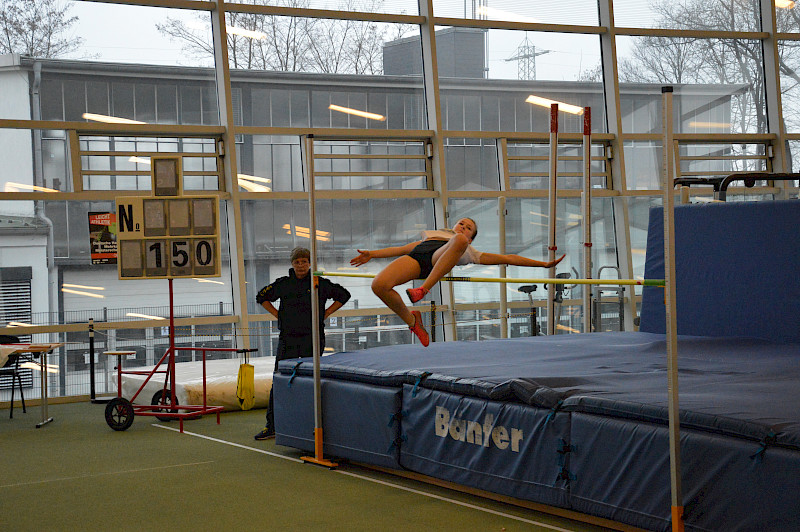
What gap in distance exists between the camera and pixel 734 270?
5582 mm

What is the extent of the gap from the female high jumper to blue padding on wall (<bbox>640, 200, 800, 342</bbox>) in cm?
141

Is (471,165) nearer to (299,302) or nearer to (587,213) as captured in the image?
(587,213)

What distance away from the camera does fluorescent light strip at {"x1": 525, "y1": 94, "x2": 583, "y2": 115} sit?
30.6ft

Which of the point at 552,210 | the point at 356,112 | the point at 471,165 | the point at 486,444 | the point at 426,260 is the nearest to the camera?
the point at 486,444

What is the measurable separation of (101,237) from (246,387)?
7.69 ft

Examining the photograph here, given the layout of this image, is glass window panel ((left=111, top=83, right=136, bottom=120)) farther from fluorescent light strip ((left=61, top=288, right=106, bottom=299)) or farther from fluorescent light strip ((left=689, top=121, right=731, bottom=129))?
fluorescent light strip ((left=689, top=121, right=731, bottom=129))

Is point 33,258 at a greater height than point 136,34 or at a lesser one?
lesser

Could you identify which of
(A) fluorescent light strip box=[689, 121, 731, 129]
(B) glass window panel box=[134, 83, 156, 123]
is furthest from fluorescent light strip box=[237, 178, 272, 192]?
(A) fluorescent light strip box=[689, 121, 731, 129]

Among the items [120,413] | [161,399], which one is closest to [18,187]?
[161,399]

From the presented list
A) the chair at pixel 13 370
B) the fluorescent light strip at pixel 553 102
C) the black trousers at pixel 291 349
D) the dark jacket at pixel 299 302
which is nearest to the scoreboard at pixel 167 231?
the dark jacket at pixel 299 302

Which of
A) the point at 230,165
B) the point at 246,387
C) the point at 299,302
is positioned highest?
the point at 230,165

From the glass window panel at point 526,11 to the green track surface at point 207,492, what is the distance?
495 centimetres

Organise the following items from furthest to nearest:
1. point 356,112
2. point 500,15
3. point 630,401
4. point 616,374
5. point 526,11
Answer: point 526,11 → point 500,15 → point 356,112 → point 616,374 → point 630,401

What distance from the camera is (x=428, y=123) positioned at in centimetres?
880
